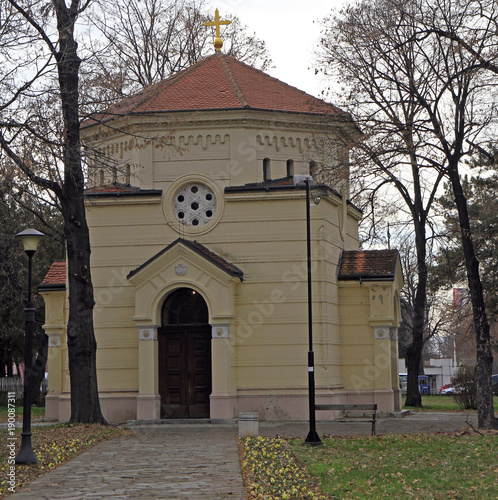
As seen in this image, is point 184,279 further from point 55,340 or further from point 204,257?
point 55,340

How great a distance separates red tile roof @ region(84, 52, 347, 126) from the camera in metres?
26.4

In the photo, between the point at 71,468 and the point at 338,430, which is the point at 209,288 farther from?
the point at 71,468

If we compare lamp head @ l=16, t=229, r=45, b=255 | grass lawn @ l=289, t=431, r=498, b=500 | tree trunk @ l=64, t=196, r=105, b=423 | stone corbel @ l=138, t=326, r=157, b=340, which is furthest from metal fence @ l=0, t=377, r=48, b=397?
lamp head @ l=16, t=229, r=45, b=255

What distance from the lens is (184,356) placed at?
84.0 feet

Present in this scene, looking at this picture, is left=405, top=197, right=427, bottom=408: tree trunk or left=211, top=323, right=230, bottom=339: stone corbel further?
left=405, top=197, right=427, bottom=408: tree trunk

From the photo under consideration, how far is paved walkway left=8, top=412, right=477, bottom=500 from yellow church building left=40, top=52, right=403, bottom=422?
2.69 m

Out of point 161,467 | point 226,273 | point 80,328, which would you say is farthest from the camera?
point 226,273

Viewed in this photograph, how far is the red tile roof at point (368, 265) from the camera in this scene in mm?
26703

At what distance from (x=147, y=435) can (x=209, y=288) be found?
561cm

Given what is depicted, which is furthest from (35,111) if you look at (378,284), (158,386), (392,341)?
(392,341)

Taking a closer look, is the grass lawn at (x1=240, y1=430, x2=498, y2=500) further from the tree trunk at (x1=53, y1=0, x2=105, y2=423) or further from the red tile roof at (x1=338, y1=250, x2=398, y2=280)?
the red tile roof at (x1=338, y1=250, x2=398, y2=280)

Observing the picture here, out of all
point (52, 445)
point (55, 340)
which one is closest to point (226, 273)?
point (55, 340)

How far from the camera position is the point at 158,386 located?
25.3 m

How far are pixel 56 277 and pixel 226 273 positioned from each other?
294 inches
